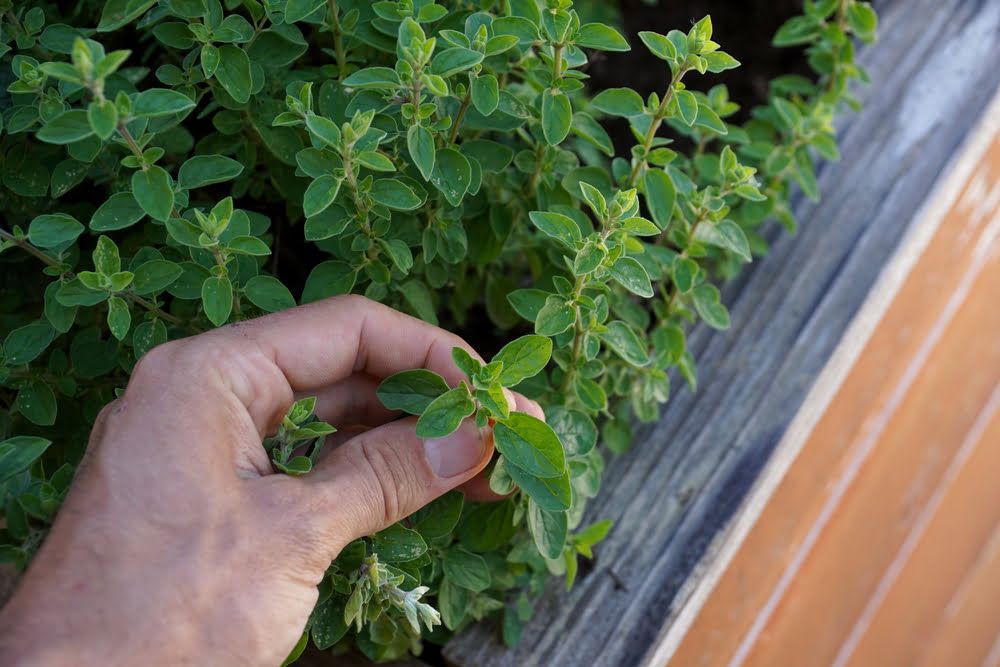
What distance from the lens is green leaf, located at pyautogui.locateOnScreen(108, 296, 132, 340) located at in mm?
1252

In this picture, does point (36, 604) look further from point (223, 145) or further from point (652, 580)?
point (652, 580)

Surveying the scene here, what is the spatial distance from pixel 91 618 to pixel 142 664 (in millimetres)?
73

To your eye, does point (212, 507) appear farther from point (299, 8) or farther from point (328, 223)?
point (299, 8)

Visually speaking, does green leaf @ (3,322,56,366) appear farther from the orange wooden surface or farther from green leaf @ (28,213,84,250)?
the orange wooden surface

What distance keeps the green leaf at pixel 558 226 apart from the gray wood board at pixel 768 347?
2.07ft

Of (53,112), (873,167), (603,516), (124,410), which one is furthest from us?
(873,167)

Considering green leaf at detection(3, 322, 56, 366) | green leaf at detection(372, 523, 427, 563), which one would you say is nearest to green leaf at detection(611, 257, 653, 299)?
green leaf at detection(372, 523, 427, 563)

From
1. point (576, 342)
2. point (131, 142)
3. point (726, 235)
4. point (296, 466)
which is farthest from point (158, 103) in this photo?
point (726, 235)

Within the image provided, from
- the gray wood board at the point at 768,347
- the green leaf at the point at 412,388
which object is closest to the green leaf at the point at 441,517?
the green leaf at the point at 412,388

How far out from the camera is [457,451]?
1.29m

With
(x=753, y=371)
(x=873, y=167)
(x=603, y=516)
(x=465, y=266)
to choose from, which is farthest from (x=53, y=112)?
(x=873, y=167)

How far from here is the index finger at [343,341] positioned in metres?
1.24

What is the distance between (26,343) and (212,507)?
47 cm

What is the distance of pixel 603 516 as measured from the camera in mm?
1740
